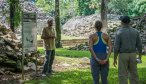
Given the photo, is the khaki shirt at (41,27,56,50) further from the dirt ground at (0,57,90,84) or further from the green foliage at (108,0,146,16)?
the green foliage at (108,0,146,16)

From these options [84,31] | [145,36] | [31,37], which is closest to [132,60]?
[31,37]

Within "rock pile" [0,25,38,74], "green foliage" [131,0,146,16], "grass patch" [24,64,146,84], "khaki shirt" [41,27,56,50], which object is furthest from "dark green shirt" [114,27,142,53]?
"green foliage" [131,0,146,16]

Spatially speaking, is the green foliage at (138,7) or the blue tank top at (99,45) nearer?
the blue tank top at (99,45)

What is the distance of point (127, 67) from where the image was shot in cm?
1024

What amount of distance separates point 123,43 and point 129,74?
2.89 ft

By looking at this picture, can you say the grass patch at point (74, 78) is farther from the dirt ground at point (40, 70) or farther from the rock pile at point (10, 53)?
the rock pile at point (10, 53)

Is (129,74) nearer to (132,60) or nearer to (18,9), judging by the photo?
(132,60)

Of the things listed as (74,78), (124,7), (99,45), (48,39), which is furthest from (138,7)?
(99,45)

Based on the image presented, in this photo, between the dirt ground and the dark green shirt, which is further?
the dirt ground

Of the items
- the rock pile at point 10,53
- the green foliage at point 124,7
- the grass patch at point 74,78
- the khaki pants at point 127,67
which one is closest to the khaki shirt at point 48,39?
the grass patch at point 74,78

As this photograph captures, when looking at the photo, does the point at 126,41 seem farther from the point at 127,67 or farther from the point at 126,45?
the point at 127,67

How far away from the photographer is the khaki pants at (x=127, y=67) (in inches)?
398

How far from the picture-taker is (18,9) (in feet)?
70.5

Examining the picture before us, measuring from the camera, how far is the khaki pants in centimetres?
1010
